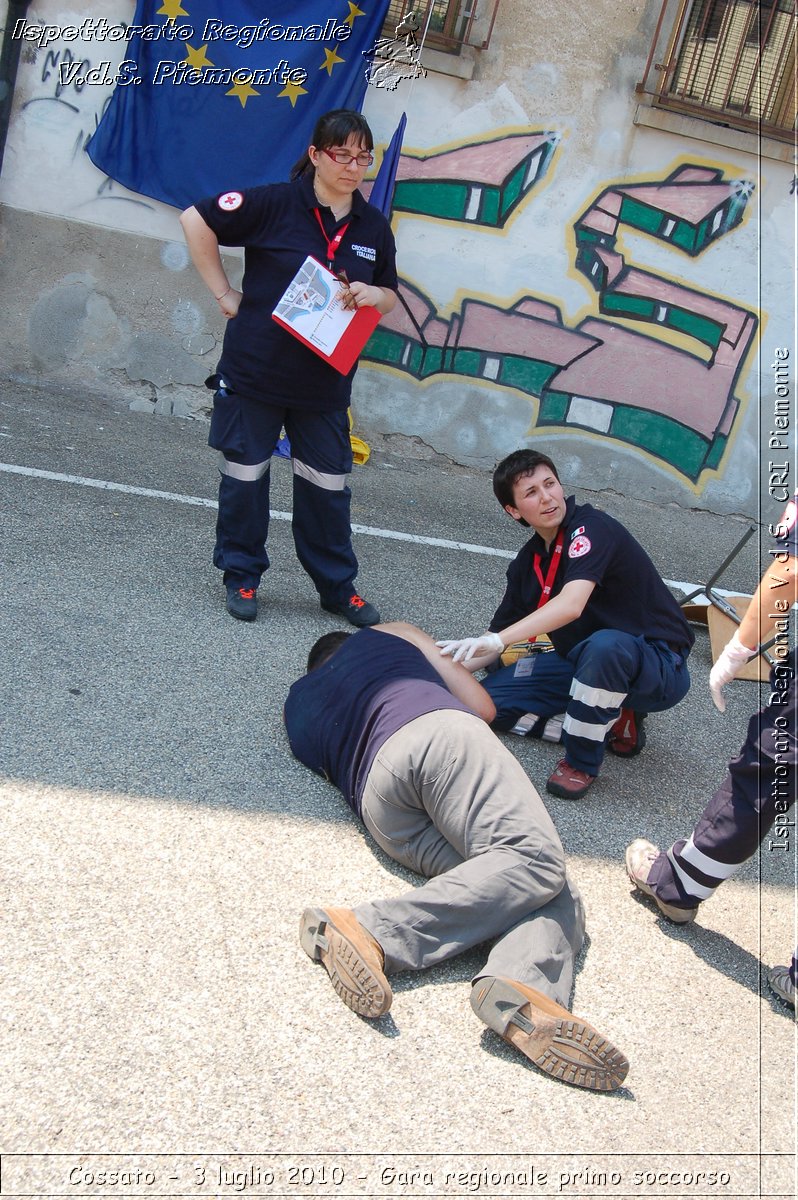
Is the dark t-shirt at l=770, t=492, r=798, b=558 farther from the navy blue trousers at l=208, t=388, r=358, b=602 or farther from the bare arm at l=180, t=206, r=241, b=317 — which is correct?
the bare arm at l=180, t=206, r=241, b=317

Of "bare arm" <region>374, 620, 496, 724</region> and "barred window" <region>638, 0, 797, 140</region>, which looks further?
"barred window" <region>638, 0, 797, 140</region>

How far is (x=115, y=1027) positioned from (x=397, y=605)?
303cm

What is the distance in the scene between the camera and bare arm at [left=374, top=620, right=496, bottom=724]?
3598 millimetres

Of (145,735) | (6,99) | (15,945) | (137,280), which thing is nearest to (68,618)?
(145,735)

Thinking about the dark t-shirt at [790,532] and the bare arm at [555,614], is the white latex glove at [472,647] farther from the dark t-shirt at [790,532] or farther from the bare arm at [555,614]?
the dark t-shirt at [790,532]

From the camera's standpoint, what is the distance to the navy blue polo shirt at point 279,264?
14.1 feet

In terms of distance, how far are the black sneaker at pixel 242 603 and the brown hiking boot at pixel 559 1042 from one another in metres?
2.41

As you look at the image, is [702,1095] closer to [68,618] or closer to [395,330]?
[68,618]

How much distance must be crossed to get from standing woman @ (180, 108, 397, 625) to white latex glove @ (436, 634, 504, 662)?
1160 mm

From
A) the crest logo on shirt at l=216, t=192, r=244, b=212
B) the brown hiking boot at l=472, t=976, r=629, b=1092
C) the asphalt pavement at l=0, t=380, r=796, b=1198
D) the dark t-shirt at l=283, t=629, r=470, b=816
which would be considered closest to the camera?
the asphalt pavement at l=0, t=380, r=796, b=1198

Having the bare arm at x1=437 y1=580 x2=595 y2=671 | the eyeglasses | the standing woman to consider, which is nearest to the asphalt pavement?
the standing woman

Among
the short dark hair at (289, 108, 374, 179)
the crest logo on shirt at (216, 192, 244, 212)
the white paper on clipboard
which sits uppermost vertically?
the short dark hair at (289, 108, 374, 179)

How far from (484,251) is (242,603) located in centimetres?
A: 436

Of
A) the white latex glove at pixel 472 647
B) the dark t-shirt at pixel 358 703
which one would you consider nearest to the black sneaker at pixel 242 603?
the dark t-shirt at pixel 358 703
